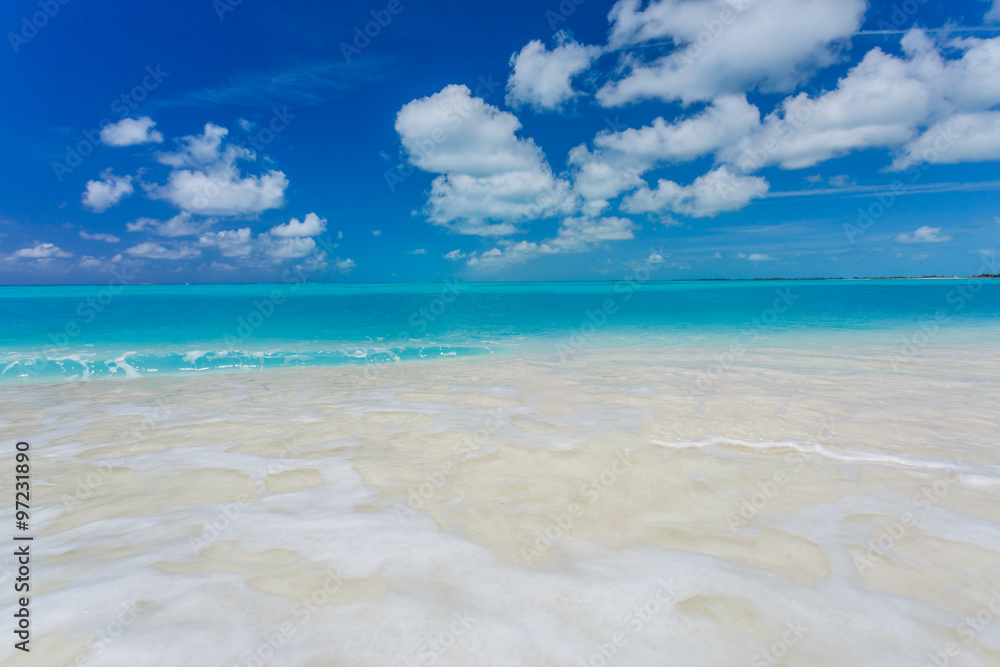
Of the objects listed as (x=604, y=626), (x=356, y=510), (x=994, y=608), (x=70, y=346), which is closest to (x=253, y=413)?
(x=356, y=510)

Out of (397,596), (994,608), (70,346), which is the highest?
(70,346)

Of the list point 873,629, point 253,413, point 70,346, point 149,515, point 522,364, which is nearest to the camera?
point 873,629

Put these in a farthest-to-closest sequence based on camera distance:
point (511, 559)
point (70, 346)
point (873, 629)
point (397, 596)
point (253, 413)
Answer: point (70, 346) < point (253, 413) < point (511, 559) < point (397, 596) < point (873, 629)

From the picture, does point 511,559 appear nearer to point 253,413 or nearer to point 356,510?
point 356,510

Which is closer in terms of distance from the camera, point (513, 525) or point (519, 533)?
point (519, 533)

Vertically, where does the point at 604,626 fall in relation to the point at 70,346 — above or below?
below

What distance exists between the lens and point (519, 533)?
3.81 m

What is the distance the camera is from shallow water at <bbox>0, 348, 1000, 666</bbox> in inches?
107

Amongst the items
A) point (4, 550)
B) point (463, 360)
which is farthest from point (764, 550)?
point (463, 360)

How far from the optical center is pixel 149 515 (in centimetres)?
414

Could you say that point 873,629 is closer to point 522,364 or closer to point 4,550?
point 4,550

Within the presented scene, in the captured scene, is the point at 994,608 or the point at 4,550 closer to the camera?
the point at 994,608

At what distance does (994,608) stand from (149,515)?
6.56 meters

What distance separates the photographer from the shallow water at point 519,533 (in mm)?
2713
